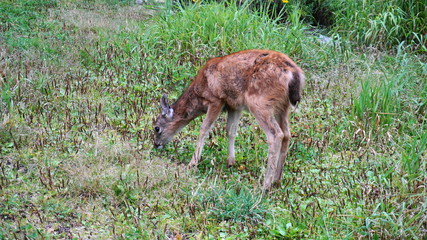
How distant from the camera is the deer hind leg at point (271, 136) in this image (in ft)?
19.6

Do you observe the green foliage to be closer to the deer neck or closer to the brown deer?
the brown deer

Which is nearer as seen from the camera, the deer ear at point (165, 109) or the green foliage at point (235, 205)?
the green foliage at point (235, 205)

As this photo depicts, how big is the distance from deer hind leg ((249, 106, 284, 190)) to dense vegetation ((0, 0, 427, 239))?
0.71 feet

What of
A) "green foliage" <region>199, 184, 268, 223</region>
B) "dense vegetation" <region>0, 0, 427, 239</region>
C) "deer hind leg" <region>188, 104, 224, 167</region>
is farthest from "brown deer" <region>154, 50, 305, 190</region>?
"green foliage" <region>199, 184, 268, 223</region>

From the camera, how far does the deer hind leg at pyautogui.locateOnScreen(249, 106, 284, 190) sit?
596 cm

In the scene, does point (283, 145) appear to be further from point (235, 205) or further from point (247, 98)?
point (235, 205)

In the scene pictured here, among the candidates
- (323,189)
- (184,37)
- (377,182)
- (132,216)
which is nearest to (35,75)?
(184,37)

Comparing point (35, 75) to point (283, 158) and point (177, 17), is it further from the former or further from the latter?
point (283, 158)

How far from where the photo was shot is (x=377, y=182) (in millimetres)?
5527

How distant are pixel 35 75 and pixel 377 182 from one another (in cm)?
539

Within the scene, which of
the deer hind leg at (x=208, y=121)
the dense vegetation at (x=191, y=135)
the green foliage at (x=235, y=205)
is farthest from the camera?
the deer hind leg at (x=208, y=121)

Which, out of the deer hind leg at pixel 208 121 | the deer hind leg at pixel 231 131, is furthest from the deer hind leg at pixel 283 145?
the deer hind leg at pixel 208 121

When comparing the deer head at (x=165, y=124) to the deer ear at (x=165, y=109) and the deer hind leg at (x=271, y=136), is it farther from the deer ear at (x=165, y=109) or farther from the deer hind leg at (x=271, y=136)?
the deer hind leg at (x=271, y=136)

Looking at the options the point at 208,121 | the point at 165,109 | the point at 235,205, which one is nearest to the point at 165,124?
the point at 165,109
